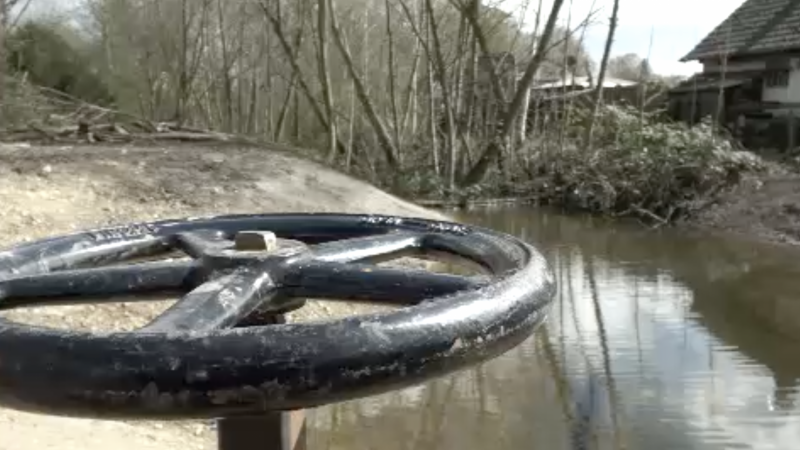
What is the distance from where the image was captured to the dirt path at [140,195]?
19.7 ft

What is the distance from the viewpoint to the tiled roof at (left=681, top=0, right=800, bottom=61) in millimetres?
27047

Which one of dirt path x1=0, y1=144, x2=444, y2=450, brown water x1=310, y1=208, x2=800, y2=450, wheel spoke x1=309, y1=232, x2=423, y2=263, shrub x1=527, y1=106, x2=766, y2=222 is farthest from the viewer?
shrub x1=527, y1=106, x2=766, y2=222

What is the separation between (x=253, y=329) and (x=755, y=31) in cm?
2965

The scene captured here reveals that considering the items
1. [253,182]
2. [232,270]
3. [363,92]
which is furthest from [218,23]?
[232,270]

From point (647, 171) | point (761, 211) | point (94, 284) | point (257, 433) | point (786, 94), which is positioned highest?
point (786, 94)

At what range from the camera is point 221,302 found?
1515mm

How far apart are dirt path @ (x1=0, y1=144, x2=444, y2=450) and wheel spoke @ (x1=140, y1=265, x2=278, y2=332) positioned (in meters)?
4.13

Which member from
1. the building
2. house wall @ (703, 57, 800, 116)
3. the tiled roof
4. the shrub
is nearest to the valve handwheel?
the shrub

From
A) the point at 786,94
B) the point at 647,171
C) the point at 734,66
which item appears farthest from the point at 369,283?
the point at 734,66

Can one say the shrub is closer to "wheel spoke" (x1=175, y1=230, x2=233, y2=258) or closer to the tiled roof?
the tiled roof

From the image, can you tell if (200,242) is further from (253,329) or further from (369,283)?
(253,329)

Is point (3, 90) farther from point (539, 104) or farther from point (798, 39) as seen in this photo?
point (798, 39)

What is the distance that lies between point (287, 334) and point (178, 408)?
142 millimetres

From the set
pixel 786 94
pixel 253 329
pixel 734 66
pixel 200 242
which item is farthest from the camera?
pixel 734 66
